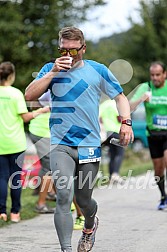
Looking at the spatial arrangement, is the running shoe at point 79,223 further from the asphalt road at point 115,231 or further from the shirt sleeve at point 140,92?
the shirt sleeve at point 140,92

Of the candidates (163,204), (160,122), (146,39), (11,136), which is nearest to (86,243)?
(11,136)

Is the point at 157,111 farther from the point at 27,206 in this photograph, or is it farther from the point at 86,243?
the point at 86,243

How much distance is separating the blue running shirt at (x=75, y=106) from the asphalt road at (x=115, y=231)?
1327 millimetres

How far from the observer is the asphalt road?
668 cm

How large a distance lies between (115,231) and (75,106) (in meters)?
2.40

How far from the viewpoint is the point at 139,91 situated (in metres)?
9.28

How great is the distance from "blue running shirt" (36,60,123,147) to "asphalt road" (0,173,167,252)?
1327 millimetres

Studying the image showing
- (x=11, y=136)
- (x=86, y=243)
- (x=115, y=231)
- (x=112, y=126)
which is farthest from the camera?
(x=112, y=126)

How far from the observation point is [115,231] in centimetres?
768

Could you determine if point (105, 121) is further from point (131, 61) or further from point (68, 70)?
point (131, 61)

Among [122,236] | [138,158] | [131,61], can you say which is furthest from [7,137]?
[131,61]

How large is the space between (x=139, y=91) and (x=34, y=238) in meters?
2.95

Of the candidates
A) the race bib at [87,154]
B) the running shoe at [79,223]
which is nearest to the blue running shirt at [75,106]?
the race bib at [87,154]

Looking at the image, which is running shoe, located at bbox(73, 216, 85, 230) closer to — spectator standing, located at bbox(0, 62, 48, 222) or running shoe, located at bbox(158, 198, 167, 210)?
spectator standing, located at bbox(0, 62, 48, 222)
